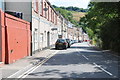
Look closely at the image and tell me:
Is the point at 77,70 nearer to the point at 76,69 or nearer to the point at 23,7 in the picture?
the point at 76,69

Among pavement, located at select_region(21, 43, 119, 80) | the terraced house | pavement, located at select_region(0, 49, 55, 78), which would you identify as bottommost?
pavement, located at select_region(21, 43, 119, 80)

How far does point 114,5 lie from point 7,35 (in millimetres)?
11941

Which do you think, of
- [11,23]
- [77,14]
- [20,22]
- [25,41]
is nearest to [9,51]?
[11,23]

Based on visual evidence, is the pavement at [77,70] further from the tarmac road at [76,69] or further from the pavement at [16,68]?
the pavement at [16,68]

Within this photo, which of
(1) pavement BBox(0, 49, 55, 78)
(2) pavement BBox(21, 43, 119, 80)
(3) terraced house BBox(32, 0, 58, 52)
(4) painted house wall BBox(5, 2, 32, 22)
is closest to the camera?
(1) pavement BBox(0, 49, 55, 78)

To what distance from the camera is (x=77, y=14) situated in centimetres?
15488

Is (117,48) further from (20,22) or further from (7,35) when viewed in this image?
(7,35)

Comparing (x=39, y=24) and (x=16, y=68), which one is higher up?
(x=39, y=24)

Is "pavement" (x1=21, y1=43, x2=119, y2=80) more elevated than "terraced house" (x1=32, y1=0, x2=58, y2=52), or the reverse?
"terraced house" (x1=32, y1=0, x2=58, y2=52)

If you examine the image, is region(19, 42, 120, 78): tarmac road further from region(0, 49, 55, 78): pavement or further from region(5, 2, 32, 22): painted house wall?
region(5, 2, 32, 22): painted house wall

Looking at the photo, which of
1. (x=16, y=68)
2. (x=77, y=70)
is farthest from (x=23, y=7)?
(x=77, y=70)

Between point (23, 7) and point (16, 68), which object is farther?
point (23, 7)

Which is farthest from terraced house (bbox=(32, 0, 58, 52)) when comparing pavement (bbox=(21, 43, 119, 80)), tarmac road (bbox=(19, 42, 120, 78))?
pavement (bbox=(21, 43, 119, 80))

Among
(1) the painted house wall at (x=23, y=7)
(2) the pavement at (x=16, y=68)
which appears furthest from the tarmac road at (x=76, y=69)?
(1) the painted house wall at (x=23, y=7)
